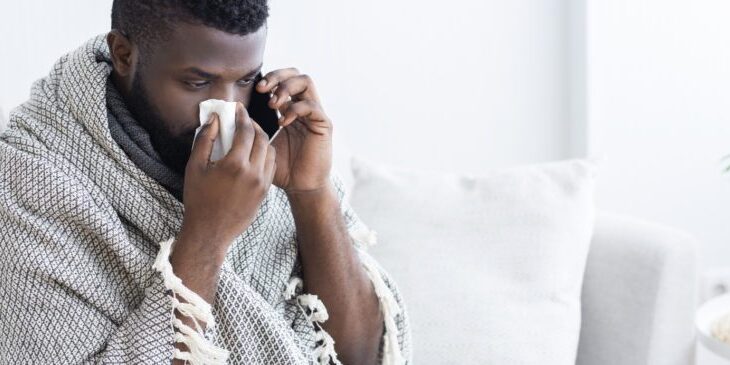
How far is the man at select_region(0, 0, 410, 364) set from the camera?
1.04m

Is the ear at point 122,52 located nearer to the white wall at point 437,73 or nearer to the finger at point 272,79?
the finger at point 272,79

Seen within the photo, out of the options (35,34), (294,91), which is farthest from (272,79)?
(35,34)

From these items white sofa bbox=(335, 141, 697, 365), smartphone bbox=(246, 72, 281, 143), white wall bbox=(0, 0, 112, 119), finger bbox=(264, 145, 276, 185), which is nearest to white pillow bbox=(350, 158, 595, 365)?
white sofa bbox=(335, 141, 697, 365)

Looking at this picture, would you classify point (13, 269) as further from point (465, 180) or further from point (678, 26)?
point (678, 26)

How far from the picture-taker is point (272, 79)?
44.2 inches

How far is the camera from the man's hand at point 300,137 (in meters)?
1.14

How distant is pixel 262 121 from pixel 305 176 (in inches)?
3.7

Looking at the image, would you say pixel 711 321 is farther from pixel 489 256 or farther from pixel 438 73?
pixel 438 73

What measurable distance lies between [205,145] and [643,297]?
75 centimetres

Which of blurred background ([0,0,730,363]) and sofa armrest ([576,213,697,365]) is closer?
sofa armrest ([576,213,697,365])

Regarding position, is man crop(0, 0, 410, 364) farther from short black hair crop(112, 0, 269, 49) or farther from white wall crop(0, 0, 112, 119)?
white wall crop(0, 0, 112, 119)

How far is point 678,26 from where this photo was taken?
7.34 ft

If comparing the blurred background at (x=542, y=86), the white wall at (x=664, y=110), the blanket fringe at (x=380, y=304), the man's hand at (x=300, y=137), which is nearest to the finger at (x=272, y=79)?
the man's hand at (x=300, y=137)

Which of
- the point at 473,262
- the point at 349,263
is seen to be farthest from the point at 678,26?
the point at 349,263
